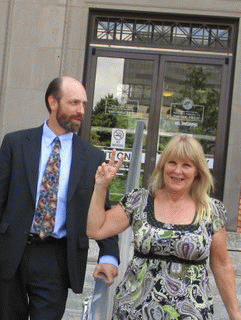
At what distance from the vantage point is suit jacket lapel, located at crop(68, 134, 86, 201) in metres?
3.18

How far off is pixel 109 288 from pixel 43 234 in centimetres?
52

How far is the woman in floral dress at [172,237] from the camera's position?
8.48 feet

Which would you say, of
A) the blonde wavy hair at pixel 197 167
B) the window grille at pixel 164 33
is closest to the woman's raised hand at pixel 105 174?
the blonde wavy hair at pixel 197 167

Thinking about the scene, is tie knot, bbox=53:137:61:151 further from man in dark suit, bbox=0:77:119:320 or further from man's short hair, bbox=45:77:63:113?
man's short hair, bbox=45:77:63:113

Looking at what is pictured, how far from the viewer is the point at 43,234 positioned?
3.06 meters

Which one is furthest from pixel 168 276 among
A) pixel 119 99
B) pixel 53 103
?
pixel 119 99

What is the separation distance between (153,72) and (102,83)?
864 millimetres

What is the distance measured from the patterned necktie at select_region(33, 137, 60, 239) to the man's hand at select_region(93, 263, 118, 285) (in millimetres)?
340

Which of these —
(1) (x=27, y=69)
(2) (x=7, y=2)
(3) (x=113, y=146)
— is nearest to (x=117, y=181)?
(3) (x=113, y=146)

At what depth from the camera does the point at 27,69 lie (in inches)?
345

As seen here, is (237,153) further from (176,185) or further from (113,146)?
(176,185)

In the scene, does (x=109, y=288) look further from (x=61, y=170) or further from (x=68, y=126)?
(x=68, y=126)

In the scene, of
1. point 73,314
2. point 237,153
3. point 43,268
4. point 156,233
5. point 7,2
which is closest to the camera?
point 156,233

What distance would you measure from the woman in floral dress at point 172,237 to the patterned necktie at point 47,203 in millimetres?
372
